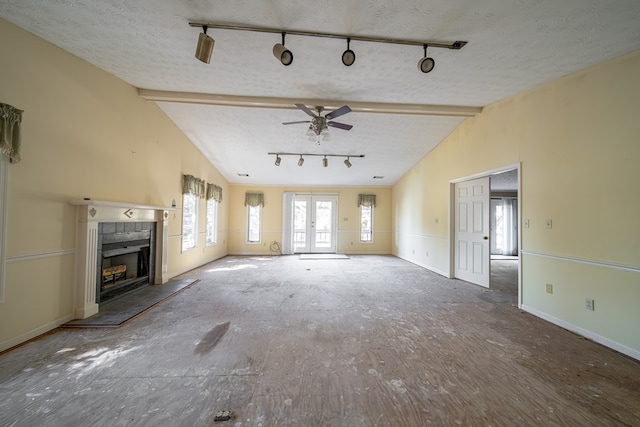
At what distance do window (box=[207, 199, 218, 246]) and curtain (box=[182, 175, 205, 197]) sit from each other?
3.75 feet

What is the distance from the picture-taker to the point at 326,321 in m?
2.85

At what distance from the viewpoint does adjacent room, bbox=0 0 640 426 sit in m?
1.71

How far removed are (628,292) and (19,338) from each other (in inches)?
227

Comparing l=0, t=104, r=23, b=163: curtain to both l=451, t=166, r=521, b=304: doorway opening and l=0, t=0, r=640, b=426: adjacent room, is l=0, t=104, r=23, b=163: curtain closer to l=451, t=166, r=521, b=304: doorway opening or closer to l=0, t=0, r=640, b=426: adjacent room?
l=0, t=0, r=640, b=426: adjacent room

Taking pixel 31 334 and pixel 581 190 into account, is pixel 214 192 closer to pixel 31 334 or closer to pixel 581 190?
pixel 31 334

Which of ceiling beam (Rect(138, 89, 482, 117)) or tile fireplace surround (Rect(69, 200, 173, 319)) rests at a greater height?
ceiling beam (Rect(138, 89, 482, 117))

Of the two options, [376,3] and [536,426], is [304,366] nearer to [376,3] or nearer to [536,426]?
[536,426]

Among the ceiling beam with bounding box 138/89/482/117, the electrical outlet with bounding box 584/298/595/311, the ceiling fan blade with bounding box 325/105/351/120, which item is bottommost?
the electrical outlet with bounding box 584/298/595/311

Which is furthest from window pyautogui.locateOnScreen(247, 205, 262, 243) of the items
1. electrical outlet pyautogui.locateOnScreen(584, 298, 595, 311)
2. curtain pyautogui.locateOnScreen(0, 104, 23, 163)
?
electrical outlet pyautogui.locateOnScreen(584, 298, 595, 311)

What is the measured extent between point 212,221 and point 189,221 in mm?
1439

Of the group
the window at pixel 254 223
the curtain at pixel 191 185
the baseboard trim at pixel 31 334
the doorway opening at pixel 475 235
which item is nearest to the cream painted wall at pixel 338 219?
the window at pixel 254 223

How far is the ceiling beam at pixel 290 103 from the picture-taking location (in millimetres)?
3729

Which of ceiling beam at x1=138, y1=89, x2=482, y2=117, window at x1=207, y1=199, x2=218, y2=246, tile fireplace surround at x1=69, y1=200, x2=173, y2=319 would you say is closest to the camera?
tile fireplace surround at x1=69, y1=200, x2=173, y2=319

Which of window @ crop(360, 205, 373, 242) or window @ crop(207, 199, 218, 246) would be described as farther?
window @ crop(360, 205, 373, 242)
